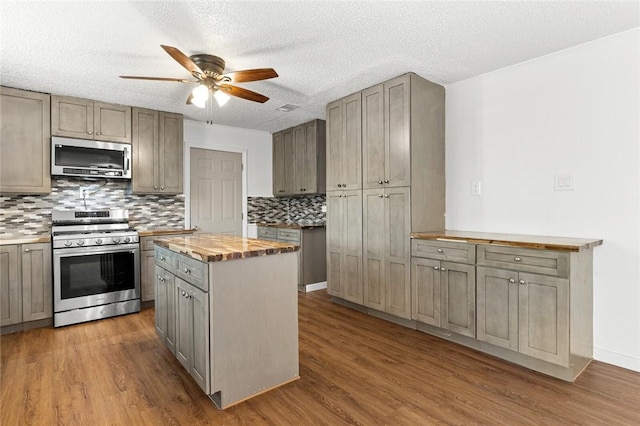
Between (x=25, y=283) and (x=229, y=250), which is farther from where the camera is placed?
(x=25, y=283)

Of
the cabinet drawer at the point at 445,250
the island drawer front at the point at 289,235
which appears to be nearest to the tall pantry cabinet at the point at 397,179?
the cabinet drawer at the point at 445,250

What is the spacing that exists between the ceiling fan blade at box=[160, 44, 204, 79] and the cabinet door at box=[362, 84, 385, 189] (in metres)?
1.69

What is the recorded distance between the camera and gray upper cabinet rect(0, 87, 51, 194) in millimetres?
3393

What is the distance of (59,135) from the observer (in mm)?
3674

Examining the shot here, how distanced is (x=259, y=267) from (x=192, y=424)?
0.92m

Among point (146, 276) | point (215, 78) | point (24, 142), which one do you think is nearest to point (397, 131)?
point (215, 78)

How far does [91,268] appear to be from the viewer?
3.60 m

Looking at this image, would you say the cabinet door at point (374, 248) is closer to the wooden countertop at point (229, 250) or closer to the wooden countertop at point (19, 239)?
the wooden countertop at point (229, 250)

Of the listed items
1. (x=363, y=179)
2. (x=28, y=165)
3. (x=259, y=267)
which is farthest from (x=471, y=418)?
(x=28, y=165)

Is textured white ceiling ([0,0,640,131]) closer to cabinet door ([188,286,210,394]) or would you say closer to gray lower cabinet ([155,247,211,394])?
gray lower cabinet ([155,247,211,394])

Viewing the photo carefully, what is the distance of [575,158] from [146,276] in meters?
4.41

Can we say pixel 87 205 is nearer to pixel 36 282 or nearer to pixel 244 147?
pixel 36 282

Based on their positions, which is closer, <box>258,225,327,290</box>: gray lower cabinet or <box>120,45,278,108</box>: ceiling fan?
<box>120,45,278,108</box>: ceiling fan

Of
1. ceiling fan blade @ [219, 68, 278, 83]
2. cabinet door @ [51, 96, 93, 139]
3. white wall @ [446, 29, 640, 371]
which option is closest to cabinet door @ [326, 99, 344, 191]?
white wall @ [446, 29, 640, 371]
